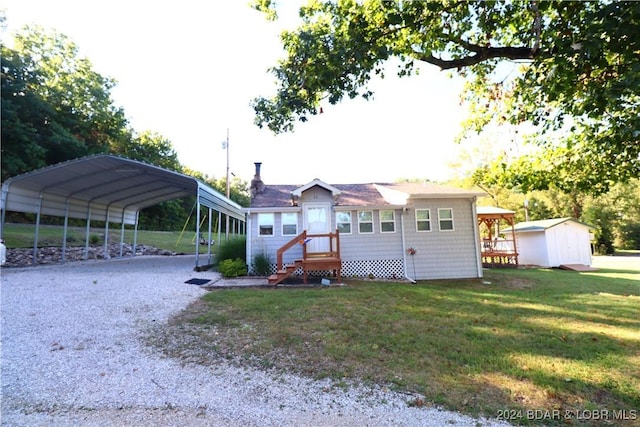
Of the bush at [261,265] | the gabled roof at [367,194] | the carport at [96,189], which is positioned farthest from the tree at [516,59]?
the carport at [96,189]

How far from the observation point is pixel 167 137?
1407 inches

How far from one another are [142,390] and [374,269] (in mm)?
9830

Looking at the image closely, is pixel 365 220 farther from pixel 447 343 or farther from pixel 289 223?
pixel 447 343

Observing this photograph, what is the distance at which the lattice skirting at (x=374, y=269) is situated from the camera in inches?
479

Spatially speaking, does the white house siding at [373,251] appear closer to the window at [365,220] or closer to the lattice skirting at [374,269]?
the lattice skirting at [374,269]

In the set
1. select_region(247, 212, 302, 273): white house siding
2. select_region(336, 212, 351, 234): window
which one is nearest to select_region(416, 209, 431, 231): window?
select_region(336, 212, 351, 234): window

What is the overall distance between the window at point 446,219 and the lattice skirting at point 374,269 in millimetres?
2243

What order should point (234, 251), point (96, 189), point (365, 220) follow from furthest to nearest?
1. point (96, 189)
2. point (234, 251)
3. point (365, 220)

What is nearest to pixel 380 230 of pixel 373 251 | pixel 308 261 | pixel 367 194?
pixel 373 251

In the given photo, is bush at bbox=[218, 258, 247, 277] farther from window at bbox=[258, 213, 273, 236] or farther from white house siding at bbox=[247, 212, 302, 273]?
window at bbox=[258, 213, 273, 236]

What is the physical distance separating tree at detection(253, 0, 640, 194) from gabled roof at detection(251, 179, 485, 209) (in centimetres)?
432

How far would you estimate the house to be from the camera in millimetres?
12117

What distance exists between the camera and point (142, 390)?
3.27 metres

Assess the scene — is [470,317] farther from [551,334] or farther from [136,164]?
[136,164]
